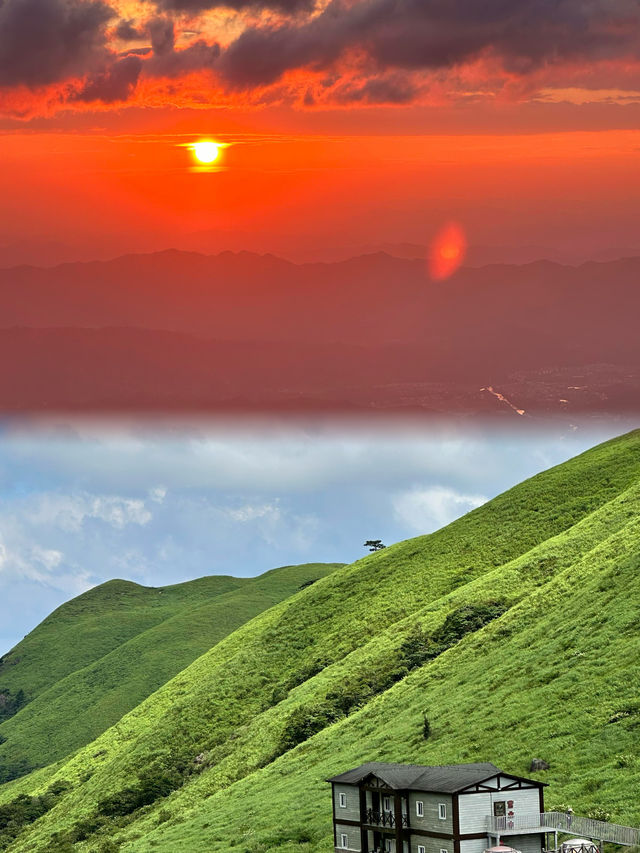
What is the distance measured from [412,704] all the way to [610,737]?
34.2 meters

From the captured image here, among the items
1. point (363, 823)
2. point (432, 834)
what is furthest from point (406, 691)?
point (432, 834)

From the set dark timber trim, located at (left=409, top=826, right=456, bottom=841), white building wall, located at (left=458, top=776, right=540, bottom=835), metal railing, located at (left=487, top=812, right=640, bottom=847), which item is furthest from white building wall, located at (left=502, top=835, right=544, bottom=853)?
dark timber trim, located at (left=409, top=826, right=456, bottom=841)

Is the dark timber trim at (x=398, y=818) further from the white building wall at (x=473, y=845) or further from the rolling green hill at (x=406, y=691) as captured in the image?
the rolling green hill at (x=406, y=691)

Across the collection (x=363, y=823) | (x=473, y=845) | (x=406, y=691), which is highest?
(x=406, y=691)

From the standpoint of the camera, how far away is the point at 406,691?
125 meters

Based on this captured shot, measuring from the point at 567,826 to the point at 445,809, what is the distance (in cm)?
722

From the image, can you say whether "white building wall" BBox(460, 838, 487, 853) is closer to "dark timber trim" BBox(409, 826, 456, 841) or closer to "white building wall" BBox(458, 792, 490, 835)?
"dark timber trim" BBox(409, 826, 456, 841)

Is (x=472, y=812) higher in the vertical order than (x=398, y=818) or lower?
higher

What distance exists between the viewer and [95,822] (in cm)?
13700

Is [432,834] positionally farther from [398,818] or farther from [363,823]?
[363,823]

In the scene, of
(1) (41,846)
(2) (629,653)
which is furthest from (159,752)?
(2) (629,653)

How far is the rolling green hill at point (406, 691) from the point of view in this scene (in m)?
95.2

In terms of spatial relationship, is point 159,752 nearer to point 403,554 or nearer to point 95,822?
point 95,822

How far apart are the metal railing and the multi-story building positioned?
71 mm
